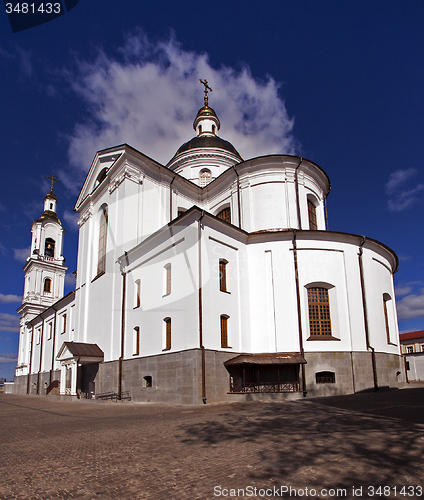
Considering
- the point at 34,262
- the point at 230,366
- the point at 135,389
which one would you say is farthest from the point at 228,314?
the point at 34,262

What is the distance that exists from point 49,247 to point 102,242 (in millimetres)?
31029

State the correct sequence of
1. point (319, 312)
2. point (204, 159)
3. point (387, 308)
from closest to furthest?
1. point (319, 312)
2. point (387, 308)
3. point (204, 159)

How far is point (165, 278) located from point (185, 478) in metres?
16.4

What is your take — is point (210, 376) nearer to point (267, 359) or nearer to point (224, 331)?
point (224, 331)

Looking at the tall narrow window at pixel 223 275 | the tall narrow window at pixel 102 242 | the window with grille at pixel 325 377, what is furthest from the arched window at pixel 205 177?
the window with grille at pixel 325 377

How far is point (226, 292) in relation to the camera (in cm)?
2072

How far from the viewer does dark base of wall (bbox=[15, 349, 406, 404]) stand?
17875 mm

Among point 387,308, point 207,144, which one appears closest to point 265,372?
point 387,308

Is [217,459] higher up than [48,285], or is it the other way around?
[48,285]

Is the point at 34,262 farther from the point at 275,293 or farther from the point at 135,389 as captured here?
the point at 275,293

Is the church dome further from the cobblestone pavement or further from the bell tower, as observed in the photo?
the bell tower

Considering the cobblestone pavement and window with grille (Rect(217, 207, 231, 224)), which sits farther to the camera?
window with grille (Rect(217, 207, 231, 224))

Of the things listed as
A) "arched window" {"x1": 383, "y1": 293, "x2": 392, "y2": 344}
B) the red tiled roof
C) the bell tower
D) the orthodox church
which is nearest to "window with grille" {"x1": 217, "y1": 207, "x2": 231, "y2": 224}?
the orthodox church

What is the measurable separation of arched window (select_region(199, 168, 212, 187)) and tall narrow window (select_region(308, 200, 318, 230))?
31.7 ft
